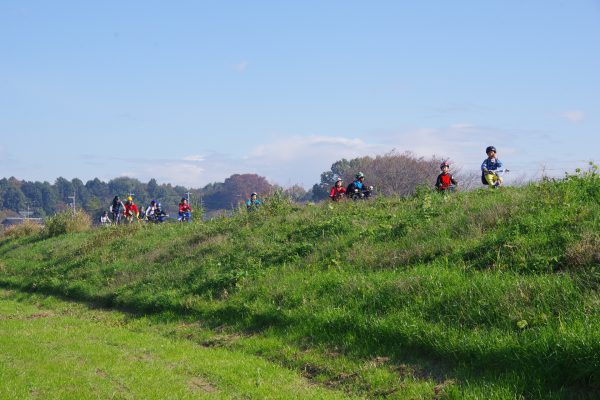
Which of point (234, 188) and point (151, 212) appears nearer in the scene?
point (151, 212)

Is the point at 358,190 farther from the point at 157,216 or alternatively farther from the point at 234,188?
the point at 234,188

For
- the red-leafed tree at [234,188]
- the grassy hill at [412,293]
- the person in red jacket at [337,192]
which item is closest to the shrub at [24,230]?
the grassy hill at [412,293]

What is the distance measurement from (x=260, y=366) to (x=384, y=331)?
1.76m

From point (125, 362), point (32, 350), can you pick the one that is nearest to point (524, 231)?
point (125, 362)

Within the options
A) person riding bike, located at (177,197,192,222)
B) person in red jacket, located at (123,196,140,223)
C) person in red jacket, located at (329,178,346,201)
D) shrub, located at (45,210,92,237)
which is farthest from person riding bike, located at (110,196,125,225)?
person in red jacket, located at (329,178,346,201)

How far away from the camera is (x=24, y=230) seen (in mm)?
37219

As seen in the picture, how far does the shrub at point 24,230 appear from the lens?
120 feet

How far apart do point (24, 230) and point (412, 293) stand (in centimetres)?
3349

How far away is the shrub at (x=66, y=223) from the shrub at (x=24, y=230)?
283 cm

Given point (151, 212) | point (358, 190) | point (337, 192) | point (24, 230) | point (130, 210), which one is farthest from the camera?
point (24, 230)

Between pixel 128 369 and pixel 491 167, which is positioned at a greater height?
pixel 491 167

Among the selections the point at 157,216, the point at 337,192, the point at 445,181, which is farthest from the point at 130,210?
the point at 445,181

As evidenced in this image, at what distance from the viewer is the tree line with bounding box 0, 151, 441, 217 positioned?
2336 inches

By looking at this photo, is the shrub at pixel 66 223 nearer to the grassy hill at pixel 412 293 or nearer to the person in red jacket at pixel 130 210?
the person in red jacket at pixel 130 210
